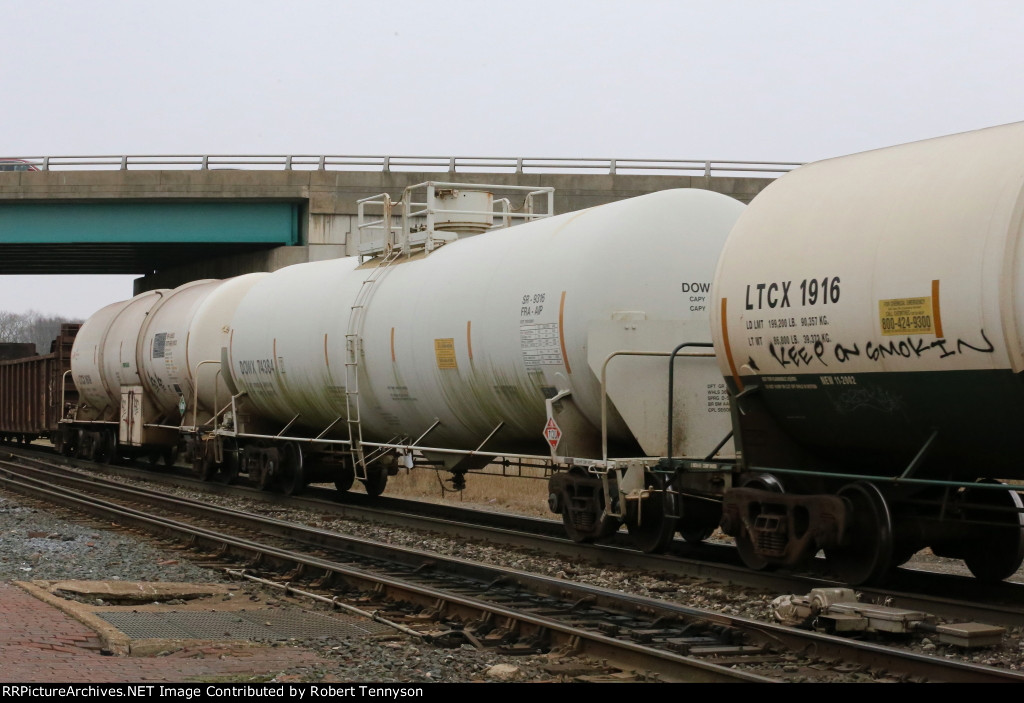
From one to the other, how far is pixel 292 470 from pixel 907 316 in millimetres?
13280

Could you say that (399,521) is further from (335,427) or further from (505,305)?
(505,305)

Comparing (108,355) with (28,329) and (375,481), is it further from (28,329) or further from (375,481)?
(28,329)

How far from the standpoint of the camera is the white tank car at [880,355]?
27.4 ft

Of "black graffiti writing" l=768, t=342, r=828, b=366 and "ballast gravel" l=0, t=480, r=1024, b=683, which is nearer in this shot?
"ballast gravel" l=0, t=480, r=1024, b=683

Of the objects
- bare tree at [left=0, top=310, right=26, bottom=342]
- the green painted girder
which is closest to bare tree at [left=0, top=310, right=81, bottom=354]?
bare tree at [left=0, top=310, right=26, bottom=342]

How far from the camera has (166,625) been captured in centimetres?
867

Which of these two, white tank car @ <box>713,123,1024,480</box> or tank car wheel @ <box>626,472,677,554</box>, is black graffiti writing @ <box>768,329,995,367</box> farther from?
tank car wheel @ <box>626,472,677,554</box>

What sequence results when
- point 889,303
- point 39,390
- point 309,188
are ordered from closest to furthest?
point 889,303, point 39,390, point 309,188

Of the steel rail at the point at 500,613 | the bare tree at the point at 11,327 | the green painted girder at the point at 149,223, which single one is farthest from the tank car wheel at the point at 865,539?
the bare tree at the point at 11,327

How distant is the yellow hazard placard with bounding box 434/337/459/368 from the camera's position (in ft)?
46.4

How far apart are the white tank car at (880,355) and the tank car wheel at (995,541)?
0.02m

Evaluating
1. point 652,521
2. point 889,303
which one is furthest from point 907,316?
point 652,521

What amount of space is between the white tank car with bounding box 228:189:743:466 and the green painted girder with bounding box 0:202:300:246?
21.1 m

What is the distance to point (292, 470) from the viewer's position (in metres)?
20.0
